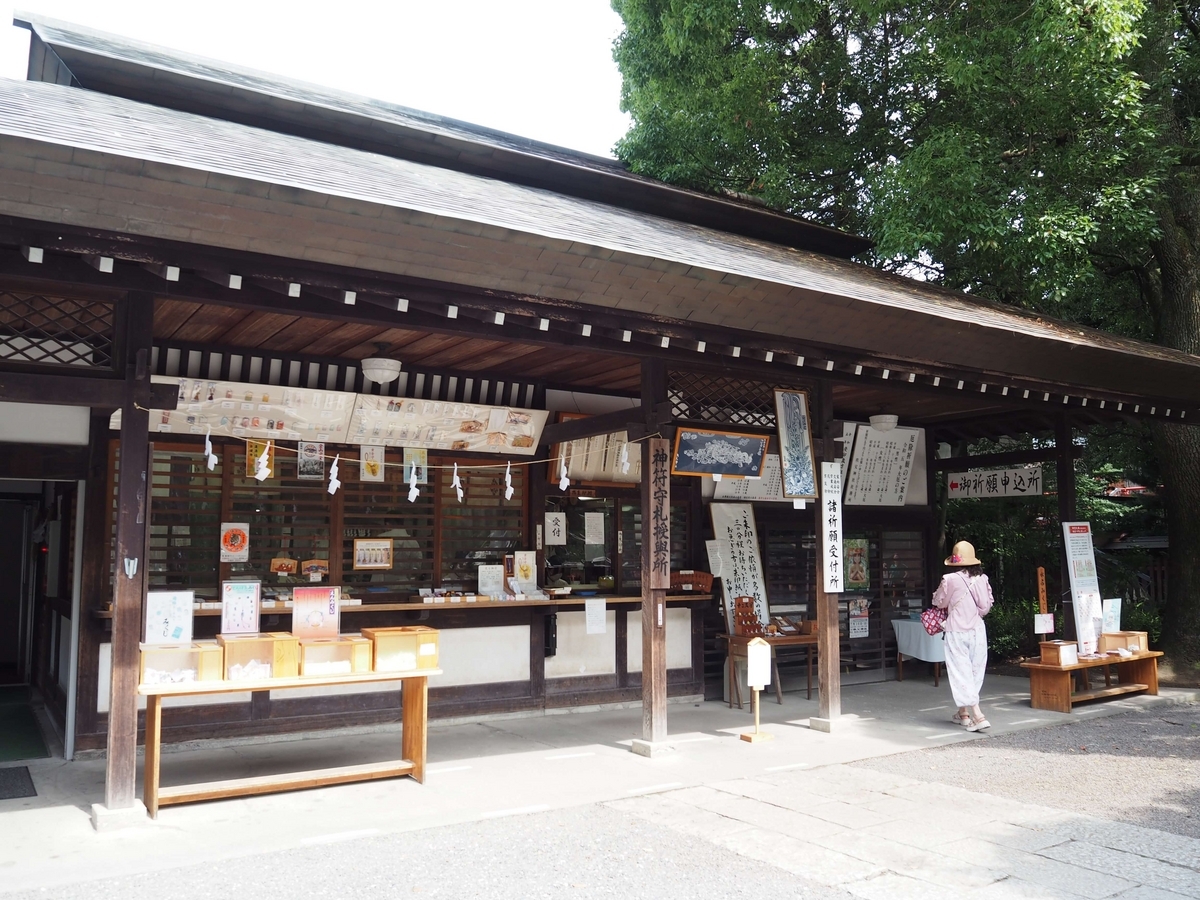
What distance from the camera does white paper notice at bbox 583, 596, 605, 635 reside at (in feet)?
29.4

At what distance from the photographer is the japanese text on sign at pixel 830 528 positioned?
27.3ft

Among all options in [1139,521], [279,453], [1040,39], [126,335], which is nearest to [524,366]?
[279,453]

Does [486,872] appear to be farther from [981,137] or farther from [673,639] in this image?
[981,137]

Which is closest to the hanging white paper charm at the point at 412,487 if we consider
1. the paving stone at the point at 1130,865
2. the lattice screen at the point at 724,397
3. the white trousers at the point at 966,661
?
the lattice screen at the point at 724,397

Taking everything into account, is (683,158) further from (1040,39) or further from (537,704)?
(537,704)

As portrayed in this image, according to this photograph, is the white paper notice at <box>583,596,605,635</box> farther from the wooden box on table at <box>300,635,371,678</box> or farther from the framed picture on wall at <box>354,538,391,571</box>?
the wooden box on table at <box>300,635,371,678</box>

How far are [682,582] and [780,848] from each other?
4938mm

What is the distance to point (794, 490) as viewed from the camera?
810cm

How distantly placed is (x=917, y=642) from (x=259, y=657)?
841cm

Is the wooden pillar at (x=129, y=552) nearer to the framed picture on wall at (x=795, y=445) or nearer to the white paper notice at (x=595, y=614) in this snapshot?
the white paper notice at (x=595, y=614)

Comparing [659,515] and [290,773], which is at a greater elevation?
[659,515]

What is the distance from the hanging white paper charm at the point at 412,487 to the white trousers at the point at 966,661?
5.33 meters

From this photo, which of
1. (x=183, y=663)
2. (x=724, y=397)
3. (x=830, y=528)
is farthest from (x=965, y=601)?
(x=183, y=663)

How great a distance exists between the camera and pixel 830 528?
8359 millimetres
